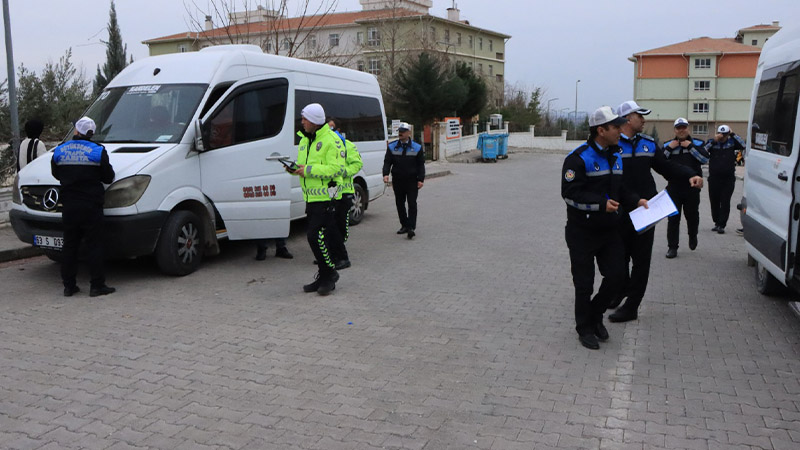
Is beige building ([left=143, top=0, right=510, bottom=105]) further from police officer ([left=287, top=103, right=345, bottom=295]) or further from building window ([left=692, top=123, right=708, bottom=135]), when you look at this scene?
police officer ([left=287, top=103, right=345, bottom=295])

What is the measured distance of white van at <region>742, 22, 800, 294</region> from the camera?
18.8 feet

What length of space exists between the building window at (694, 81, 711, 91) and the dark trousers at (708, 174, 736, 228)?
65038mm

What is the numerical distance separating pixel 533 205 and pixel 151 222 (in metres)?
9.96

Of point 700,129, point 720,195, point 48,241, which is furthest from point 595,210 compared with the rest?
point 700,129

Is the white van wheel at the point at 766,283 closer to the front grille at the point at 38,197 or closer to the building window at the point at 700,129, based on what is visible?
the front grille at the point at 38,197

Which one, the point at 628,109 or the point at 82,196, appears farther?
the point at 82,196

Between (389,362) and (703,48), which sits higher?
(703,48)

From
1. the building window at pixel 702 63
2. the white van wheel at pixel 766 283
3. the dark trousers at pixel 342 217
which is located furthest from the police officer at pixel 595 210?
the building window at pixel 702 63

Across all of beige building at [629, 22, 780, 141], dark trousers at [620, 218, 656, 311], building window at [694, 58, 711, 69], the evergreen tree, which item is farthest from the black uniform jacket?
building window at [694, 58, 711, 69]

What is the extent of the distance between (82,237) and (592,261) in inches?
201

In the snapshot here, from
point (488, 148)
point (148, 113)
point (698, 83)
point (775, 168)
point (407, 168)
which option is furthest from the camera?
point (698, 83)

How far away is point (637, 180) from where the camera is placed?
6.53 metres

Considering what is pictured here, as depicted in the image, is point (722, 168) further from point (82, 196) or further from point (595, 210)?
point (82, 196)

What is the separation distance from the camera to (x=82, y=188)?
6891mm
